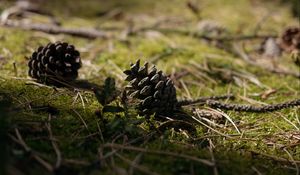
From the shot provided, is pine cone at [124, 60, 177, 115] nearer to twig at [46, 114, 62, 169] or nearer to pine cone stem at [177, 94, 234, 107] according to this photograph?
pine cone stem at [177, 94, 234, 107]

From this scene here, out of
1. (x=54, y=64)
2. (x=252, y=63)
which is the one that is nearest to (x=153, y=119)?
(x=54, y=64)

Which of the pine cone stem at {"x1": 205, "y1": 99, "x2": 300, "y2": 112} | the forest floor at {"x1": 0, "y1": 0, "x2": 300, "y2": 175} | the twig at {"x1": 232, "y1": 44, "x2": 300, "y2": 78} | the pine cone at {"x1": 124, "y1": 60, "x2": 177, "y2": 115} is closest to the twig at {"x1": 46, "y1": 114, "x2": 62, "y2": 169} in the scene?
the forest floor at {"x1": 0, "y1": 0, "x2": 300, "y2": 175}

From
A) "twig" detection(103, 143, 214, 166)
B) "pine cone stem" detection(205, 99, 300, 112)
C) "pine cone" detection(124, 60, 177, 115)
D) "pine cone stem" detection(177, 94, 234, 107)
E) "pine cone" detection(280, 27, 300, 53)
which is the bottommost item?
"twig" detection(103, 143, 214, 166)

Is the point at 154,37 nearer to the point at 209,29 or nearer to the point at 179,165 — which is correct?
the point at 209,29

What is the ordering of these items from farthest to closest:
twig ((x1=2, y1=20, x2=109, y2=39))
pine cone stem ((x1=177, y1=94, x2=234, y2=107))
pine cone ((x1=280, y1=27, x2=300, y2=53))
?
twig ((x1=2, y1=20, x2=109, y2=39))
pine cone ((x1=280, y1=27, x2=300, y2=53))
pine cone stem ((x1=177, y1=94, x2=234, y2=107))

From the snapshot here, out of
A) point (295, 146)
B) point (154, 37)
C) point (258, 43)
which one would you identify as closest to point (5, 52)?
point (154, 37)

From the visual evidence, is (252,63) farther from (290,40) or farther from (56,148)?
(56,148)

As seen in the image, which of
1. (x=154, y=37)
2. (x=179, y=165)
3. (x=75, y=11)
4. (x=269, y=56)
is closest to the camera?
(x=179, y=165)
